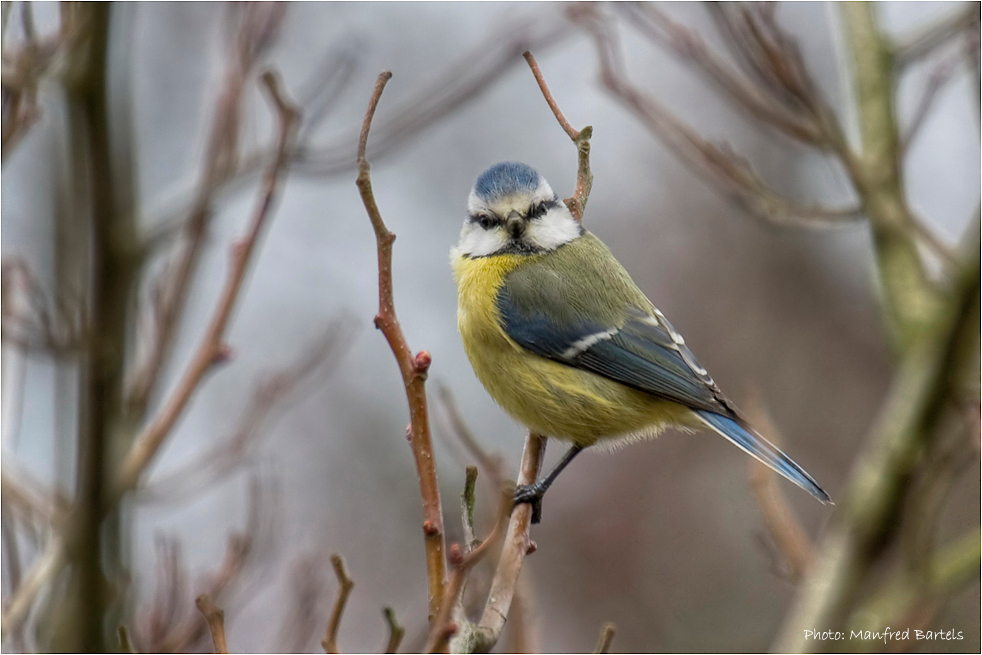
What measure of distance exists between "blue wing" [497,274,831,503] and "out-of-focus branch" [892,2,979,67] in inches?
41.9

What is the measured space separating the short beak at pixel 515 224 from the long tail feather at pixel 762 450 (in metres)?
0.76

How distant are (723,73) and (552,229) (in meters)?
0.69

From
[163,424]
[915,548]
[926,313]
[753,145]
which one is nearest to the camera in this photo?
[163,424]

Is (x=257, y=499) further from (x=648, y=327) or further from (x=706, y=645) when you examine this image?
(x=706, y=645)

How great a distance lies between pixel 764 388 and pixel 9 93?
210 inches

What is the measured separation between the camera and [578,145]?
100 inches

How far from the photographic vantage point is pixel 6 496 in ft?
6.16

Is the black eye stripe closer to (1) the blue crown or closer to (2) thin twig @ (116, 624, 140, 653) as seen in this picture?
(1) the blue crown

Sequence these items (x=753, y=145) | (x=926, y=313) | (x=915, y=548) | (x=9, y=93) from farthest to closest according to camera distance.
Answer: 1. (x=753, y=145)
2. (x=926, y=313)
3. (x=915, y=548)
4. (x=9, y=93)

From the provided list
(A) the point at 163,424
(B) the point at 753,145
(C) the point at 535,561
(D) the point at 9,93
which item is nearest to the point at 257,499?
(A) the point at 163,424

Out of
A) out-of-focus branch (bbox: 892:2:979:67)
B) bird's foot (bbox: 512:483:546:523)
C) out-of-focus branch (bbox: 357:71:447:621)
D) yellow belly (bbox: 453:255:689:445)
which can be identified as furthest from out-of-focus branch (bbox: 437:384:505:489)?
out-of-focus branch (bbox: 892:2:979:67)

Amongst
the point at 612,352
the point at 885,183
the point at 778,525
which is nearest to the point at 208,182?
the point at 612,352

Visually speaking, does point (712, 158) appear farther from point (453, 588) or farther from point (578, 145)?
point (453, 588)

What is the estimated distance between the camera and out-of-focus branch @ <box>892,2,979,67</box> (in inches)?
93.4
